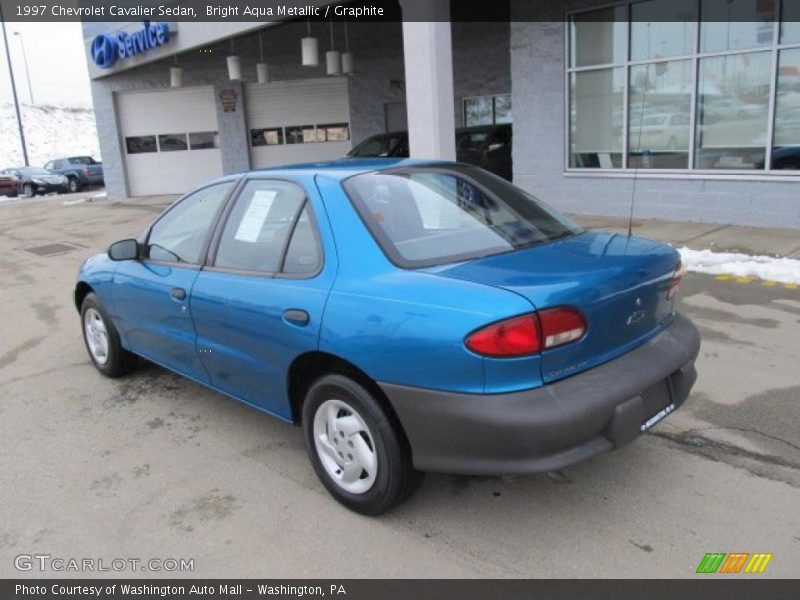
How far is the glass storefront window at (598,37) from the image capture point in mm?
10273

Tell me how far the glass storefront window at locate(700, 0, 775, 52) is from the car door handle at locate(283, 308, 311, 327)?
830 cm

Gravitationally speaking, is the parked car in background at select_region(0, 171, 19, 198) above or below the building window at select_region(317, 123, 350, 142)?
below

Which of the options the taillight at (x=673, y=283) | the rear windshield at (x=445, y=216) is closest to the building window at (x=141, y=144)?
the rear windshield at (x=445, y=216)

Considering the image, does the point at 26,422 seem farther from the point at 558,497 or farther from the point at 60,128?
the point at 60,128

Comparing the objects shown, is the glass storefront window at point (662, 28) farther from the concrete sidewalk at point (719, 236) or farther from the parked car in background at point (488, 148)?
the parked car in background at point (488, 148)

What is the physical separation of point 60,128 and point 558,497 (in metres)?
86.2

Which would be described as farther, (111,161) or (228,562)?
(111,161)

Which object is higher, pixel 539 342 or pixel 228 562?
pixel 539 342

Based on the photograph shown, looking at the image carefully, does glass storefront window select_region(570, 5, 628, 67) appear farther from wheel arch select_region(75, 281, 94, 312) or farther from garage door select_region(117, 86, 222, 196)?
garage door select_region(117, 86, 222, 196)

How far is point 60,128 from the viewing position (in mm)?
77688

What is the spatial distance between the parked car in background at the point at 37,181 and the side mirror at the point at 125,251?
2632cm

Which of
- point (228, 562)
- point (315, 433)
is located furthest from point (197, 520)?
point (315, 433)

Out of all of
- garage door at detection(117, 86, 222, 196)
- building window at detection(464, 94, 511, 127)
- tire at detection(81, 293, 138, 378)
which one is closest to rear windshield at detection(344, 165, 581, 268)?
tire at detection(81, 293, 138, 378)

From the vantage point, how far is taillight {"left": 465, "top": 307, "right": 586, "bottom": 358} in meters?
2.59
